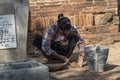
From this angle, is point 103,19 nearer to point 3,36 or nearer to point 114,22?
point 114,22

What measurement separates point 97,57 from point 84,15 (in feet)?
10.4

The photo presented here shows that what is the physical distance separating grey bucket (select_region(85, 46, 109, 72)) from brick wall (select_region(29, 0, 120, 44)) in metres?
2.88

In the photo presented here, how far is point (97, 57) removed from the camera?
6762mm

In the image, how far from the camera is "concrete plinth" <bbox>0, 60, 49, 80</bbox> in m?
5.31

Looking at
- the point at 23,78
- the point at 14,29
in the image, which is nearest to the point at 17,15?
the point at 14,29

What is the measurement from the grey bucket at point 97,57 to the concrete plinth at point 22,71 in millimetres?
1444

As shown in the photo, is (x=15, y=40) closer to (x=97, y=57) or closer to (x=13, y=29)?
(x=13, y=29)

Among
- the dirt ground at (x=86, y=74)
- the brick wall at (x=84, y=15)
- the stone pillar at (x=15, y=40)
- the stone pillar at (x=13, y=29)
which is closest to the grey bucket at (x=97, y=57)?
the dirt ground at (x=86, y=74)

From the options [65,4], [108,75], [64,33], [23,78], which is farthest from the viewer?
[65,4]

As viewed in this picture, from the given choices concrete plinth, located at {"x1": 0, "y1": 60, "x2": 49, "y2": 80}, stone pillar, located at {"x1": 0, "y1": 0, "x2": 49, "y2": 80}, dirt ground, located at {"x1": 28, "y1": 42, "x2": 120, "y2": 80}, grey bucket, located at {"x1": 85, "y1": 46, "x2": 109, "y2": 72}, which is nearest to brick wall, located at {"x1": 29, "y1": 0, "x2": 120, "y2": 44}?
dirt ground, located at {"x1": 28, "y1": 42, "x2": 120, "y2": 80}

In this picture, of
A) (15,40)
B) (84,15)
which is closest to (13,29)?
(15,40)

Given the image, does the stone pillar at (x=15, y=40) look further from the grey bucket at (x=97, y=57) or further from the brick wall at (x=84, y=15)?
the brick wall at (x=84, y=15)

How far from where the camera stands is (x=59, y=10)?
31.7 ft

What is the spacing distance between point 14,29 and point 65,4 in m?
4.28
